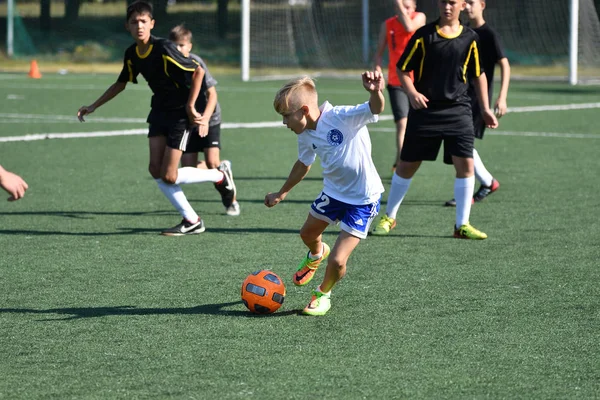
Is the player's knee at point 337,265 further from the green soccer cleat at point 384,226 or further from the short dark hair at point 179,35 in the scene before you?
the short dark hair at point 179,35

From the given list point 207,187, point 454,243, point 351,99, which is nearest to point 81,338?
point 454,243

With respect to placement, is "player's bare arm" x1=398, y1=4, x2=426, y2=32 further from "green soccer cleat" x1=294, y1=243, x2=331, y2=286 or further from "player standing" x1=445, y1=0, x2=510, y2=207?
"green soccer cleat" x1=294, y1=243, x2=331, y2=286

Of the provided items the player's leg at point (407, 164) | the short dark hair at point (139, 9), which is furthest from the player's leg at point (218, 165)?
the short dark hair at point (139, 9)

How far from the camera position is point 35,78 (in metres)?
30.8

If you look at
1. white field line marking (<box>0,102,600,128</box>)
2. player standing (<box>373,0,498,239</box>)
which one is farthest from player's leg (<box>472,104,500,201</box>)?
white field line marking (<box>0,102,600,128</box>)

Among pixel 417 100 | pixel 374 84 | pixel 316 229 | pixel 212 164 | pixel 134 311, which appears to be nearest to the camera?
pixel 374 84

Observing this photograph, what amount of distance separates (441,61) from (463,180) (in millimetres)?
975

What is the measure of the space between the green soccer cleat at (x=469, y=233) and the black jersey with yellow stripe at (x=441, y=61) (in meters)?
0.96

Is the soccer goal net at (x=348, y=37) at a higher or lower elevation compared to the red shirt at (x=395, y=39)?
lower

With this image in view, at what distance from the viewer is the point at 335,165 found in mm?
5922

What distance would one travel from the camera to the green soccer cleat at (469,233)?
26.9 ft

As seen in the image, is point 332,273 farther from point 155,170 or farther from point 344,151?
point 155,170

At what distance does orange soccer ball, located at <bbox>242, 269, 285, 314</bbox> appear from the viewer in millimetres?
5863

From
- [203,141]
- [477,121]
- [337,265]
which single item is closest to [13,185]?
[337,265]
